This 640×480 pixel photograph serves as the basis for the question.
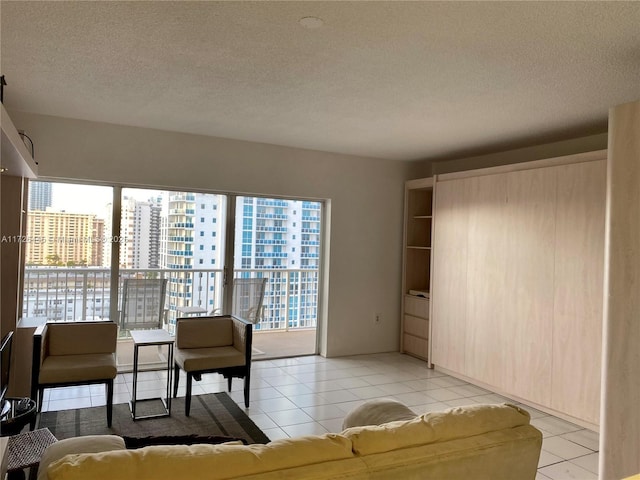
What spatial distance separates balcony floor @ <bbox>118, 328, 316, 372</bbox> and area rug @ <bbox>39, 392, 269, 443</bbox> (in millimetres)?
1096

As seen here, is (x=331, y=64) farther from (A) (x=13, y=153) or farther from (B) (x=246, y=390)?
(B) (x=246, y=390)

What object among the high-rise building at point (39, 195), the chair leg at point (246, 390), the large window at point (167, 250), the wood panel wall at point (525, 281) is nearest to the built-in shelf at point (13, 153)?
the high-rise building at point (39, 195)

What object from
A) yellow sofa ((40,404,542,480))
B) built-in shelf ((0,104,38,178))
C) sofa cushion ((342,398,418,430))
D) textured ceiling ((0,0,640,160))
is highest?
textured ceiling ((0,0,640,160))

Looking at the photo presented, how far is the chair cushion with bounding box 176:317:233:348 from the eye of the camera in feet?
13.2

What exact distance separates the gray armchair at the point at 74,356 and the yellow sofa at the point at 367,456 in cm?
226

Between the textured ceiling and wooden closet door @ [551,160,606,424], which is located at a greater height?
the textured ceiling

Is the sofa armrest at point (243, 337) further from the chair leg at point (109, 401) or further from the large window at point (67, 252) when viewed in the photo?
the large window at point (67, 252)

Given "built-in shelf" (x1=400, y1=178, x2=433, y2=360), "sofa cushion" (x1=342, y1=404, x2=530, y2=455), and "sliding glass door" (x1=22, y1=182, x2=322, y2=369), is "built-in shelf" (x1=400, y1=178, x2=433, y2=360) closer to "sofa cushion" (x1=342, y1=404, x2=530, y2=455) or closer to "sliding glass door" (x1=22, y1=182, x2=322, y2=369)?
"sliding glass door" (x1=22, y1=182, x2=322, y2=369)

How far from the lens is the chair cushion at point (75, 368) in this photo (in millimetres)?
3266

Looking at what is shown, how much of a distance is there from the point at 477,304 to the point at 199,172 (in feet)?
10.5

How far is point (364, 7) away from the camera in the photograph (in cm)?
211

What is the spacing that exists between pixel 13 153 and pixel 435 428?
264cm

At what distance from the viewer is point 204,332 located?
4109 millimetres

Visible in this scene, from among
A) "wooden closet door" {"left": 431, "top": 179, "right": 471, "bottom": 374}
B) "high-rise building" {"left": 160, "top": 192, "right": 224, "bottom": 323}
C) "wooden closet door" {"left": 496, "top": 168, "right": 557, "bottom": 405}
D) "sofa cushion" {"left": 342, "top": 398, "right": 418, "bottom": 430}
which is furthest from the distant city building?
"wooden closet door" {"left": 496, "top": 168, "right": 557, "bottom": 405}
